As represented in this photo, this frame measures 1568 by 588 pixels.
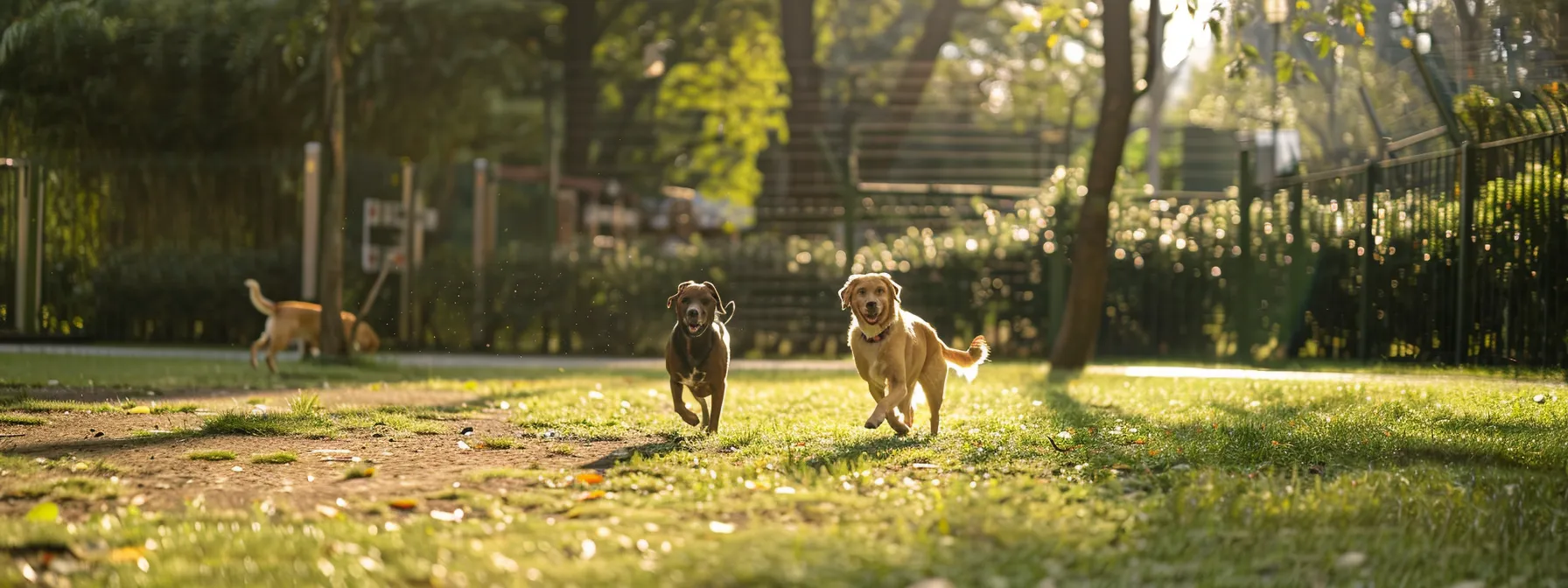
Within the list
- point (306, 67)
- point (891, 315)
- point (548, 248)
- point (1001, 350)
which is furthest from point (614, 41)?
point (891, 315)

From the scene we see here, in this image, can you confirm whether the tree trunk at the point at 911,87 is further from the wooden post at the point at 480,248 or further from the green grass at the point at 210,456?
the green grass at the point at 210,456

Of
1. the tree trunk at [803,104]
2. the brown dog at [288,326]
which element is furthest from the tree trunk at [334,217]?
the tree trunk at [803,104]

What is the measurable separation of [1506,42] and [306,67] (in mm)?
16200

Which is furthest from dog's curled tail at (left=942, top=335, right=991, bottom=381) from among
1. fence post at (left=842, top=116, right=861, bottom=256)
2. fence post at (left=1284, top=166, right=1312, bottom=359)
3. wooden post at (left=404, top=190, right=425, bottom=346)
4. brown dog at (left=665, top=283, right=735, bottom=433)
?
wooden post at (left=404, top=190, right=425, bottom=346)

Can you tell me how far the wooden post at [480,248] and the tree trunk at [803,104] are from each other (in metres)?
5.16

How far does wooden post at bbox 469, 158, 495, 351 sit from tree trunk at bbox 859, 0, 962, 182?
24.2 ft

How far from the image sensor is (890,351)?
8.80 metres

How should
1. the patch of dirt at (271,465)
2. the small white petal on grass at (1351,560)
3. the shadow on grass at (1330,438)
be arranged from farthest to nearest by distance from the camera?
1. the shadow on grass at (1330,438)
2. the patch of dirt at (271,465)
3. the small white petal on grass at (1351,560)

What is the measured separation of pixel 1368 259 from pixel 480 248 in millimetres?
11059

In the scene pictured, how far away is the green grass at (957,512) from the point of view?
469 cm

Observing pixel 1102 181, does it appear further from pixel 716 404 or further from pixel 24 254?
pixel 24 254

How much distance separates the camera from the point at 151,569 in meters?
4.55

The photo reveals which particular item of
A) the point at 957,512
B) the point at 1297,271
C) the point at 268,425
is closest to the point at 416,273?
the point at 1297,271

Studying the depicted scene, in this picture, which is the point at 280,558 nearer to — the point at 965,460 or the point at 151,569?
the point at 151,569
